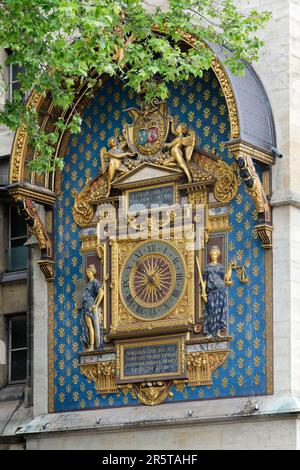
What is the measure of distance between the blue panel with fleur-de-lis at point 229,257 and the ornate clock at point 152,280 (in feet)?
3.62

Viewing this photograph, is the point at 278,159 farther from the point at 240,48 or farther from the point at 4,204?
→ the point at 4,204

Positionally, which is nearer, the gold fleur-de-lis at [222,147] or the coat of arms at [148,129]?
the gold fleur-de-lis at [222,147]

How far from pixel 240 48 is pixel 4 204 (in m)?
8.19

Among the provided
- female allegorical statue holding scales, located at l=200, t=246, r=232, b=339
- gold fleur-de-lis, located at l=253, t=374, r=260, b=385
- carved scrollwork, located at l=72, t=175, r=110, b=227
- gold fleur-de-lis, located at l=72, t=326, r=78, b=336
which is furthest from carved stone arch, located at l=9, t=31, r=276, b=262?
gold fleur-de-lis, located at l=72, t=326, r=78, b=336

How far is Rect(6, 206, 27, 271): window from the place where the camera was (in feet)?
113

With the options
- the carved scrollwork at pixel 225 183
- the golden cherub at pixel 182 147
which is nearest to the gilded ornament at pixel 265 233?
the carved scrollwork at pixel 225 183

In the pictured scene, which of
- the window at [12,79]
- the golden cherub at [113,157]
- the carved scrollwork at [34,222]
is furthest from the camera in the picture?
the window at [12,79]

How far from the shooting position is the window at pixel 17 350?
111ft

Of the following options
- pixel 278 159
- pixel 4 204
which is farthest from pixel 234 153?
pixel 4 204

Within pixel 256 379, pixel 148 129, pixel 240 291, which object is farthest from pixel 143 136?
pixel 256 379

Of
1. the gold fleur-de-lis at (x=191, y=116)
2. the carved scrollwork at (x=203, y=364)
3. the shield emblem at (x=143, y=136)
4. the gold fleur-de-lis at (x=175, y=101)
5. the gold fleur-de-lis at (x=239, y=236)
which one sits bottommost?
the carved scrollwork at (x=203, y=364)

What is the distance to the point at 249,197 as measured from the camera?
97.8 ft

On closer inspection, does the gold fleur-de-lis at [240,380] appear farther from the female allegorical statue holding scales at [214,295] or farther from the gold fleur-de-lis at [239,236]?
the gold fleur-de-lis at [239,236]

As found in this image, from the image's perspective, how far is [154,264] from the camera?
101 feet
